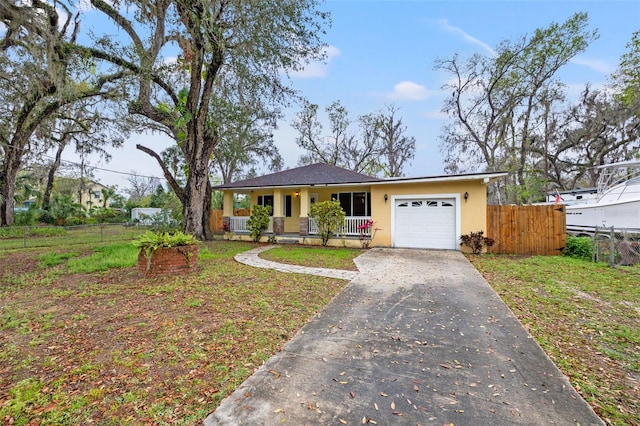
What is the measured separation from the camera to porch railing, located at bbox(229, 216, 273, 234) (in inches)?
559

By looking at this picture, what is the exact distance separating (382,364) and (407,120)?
26825mm

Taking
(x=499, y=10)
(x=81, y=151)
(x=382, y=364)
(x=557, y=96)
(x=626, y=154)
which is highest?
(x=499, y=10)

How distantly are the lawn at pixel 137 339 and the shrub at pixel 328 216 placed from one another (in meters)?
5.48

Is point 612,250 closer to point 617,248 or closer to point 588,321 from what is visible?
point 617,248

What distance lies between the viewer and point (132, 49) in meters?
10.2

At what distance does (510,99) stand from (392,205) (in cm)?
1424

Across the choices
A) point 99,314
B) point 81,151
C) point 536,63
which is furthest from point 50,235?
point 536,63

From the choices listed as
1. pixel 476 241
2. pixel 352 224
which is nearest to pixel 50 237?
pixel 352 224

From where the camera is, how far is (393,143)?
27266 millimetres

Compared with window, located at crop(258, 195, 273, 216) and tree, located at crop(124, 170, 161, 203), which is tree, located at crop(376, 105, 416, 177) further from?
tree, located at crop(124, 170, 161, 203)

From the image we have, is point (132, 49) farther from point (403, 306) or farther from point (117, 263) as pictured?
point (403, 306)

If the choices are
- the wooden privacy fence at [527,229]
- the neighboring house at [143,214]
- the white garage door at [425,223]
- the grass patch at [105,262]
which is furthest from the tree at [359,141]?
the grass patch at [105,262]

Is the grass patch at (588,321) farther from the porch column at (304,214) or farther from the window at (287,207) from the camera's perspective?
the window at (287,207)

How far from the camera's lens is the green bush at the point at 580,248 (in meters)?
8.81
